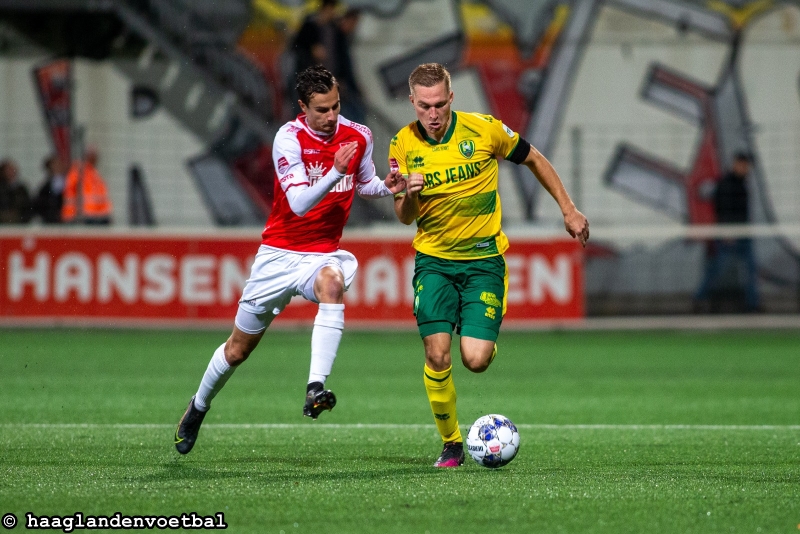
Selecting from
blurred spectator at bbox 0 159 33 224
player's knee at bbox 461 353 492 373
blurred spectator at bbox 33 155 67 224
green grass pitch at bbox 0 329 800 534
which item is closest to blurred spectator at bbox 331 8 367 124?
blurred spectator at bbox 33 155 67 224

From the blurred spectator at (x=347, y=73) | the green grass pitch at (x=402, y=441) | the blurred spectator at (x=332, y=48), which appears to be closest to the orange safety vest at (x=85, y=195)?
the green grass pitch at (x=402, y=441)

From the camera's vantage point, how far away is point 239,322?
6.44m

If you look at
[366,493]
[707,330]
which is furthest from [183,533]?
[707,330]

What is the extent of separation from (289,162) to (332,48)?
1267 cm

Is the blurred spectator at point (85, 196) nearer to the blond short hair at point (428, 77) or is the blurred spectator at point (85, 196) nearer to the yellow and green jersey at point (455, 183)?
the yellow and green jersey at point (455, 183)

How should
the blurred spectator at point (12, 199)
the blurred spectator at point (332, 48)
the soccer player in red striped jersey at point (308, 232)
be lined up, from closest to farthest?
the soccer player in red striped jersey at point (308, 232)
the blurred spectator at point (12, 199)
the blurred spectator at point (332, 48)

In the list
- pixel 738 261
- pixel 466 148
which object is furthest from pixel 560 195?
pixel 738 261

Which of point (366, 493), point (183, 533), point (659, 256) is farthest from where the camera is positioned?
point (659, 256)

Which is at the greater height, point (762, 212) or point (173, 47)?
point (173, 47)

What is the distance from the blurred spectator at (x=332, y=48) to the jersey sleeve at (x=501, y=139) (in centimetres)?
1134

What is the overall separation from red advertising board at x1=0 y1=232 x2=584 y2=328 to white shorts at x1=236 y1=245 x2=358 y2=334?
819 centimetres

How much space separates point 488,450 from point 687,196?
46.0 ft

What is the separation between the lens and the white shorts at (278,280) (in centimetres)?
628

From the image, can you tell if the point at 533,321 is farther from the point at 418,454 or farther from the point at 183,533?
the point at 183,533
